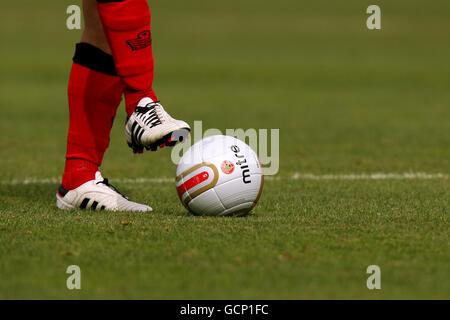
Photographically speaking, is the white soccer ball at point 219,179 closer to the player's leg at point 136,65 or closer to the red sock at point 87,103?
the player's leg at point 136,65

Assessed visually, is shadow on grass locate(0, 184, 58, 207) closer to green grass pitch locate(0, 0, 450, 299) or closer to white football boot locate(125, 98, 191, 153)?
green grass pitch locate(0, 0, 450, 299)

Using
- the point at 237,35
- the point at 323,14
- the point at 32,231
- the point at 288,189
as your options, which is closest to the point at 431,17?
the point at 323,14

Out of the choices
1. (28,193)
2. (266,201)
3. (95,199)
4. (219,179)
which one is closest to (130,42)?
(219,179)

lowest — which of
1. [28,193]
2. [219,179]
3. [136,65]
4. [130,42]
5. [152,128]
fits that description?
[28,193]

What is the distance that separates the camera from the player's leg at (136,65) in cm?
489

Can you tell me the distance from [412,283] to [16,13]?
3624 cm

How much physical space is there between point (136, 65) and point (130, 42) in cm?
14

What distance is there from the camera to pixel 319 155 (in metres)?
8.95

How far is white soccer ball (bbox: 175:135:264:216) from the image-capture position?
5.06 meters

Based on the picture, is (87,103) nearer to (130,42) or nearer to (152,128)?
(130,42)

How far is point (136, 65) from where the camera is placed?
503 cm

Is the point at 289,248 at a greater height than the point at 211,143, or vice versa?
→ the point at 211,143

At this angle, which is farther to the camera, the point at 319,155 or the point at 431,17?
the point at 431,17

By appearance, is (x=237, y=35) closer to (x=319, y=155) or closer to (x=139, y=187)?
(x=319, y=155)
